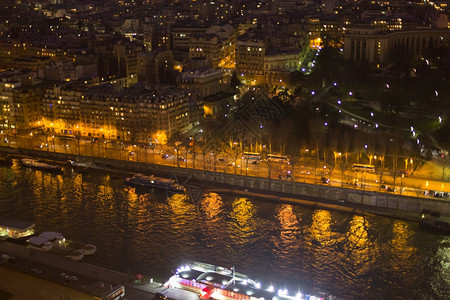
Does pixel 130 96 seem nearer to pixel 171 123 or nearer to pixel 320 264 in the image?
pixel 171 123

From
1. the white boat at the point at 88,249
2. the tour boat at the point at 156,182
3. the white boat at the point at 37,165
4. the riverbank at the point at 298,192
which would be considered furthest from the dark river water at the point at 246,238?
the white boat at the point at 37,165

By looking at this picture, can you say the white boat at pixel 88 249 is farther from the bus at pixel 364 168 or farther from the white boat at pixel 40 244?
the bus at pixel 364 168

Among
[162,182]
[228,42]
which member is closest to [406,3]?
[228,42]

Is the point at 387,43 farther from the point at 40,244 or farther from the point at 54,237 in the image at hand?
the point at 40,244

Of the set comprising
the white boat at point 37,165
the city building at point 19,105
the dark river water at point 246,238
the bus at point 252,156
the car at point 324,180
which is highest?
the city building at point 19,105

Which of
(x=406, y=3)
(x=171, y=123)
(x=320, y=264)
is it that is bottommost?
(x=320, y=264)
